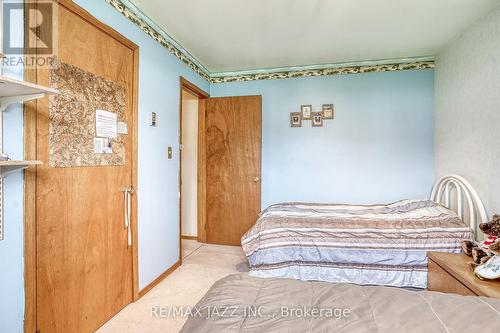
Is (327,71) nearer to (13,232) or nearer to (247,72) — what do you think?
(247,72)

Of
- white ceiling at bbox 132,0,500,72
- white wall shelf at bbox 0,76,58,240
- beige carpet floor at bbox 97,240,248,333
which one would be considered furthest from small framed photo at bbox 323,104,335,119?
white wall shelf at bbox 0,76,58,240

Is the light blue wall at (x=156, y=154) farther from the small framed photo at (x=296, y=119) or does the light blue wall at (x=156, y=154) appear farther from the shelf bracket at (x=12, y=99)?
the small framed photo at (x=296, y=119)

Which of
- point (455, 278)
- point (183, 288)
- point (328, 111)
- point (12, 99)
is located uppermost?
point (328, 111)

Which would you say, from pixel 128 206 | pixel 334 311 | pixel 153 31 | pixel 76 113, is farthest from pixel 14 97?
pixel 334 311

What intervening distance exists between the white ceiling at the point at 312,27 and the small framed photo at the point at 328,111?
596 mm

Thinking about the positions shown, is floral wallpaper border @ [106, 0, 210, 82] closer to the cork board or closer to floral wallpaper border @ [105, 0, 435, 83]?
floral wallpaper border @ [105, 0, 435, 83]

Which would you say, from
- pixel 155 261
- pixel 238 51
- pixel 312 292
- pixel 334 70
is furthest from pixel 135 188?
pixel 334 70

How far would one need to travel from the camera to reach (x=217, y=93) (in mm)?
3992

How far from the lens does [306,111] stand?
368cm

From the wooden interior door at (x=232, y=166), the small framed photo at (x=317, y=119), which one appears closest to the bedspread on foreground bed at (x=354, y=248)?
the wooden interior door at (x=232, y=166)

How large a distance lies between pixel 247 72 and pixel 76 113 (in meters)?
2.61

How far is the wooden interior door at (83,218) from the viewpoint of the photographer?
1517mm

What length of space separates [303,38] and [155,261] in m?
2.81

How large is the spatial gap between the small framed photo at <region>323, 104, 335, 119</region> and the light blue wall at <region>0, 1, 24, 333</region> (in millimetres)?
3185
